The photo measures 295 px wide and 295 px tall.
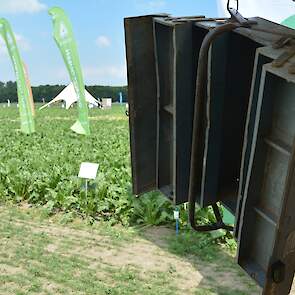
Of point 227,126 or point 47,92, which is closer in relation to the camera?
point 227,126

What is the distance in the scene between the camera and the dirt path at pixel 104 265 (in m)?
6.20

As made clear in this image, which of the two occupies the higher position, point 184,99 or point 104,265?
point 184,99

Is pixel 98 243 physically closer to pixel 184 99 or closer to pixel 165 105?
pixel 165 105

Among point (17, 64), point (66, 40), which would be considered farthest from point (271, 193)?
point (17, 64)

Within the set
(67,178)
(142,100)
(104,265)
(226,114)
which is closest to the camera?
(226,114)

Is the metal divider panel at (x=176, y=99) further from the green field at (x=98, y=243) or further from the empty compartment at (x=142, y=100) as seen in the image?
the green field at (x=98, y=243)

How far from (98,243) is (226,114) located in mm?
5487

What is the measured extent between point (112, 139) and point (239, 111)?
46.3ft

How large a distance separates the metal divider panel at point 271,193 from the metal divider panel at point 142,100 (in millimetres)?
1026

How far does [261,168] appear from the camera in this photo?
2109mm

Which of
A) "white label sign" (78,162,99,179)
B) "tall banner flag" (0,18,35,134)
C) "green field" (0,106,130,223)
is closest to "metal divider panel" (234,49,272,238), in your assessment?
"green field" (0,106,130,223)

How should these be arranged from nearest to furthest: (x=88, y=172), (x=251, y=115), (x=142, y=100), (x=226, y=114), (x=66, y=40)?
(x=251, y=115) → (x=226, y=114) → (x=142, y=100) → (x=88, y=172) → (x=66, y=40)

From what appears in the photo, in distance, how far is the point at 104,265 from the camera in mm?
6836

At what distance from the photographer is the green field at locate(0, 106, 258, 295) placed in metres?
6.31
